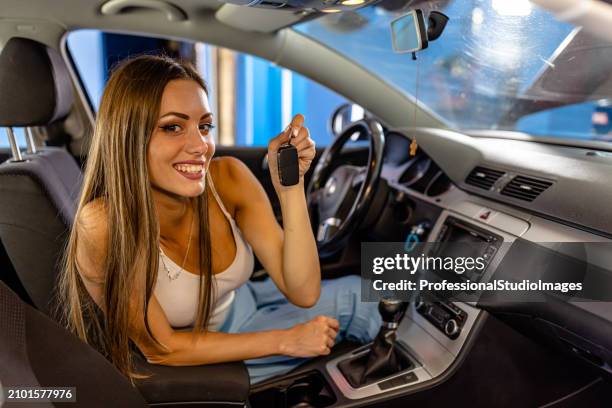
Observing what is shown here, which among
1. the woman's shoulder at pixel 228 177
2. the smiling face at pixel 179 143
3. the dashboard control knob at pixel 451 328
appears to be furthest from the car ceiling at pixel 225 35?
the dashboard control knob at pixel 451 328

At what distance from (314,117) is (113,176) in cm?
449

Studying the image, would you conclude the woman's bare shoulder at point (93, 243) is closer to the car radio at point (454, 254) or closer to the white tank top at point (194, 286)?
the white tank top at point (194, 286)

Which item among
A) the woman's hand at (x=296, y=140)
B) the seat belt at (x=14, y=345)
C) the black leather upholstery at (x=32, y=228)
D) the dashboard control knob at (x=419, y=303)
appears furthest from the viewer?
the dashboard control knob at (x=419, y=303)

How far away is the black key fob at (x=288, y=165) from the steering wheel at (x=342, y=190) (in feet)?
1.89

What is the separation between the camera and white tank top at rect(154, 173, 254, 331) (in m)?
1.41

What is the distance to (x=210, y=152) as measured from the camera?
140 centimetres

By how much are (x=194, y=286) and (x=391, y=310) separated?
1.71ft

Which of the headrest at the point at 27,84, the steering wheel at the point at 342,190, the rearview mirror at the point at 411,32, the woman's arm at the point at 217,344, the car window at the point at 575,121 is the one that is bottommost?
the woman's arm at the point at 217,344

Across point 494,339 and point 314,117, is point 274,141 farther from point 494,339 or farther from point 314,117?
Result: point 314,117

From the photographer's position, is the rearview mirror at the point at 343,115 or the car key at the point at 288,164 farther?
the rearview mirror at the point at 343,115

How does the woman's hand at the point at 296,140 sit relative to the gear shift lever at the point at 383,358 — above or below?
above

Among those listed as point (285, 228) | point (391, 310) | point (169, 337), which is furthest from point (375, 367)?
point (169, 337)

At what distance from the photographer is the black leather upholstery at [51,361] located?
94 cm

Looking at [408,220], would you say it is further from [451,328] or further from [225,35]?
[225,35]
